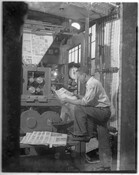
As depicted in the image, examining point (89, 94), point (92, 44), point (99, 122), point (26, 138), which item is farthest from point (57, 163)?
point (92, 44)

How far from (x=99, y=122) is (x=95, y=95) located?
227mm

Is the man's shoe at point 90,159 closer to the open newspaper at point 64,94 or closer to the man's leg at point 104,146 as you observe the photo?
the man's leg at point 104,146

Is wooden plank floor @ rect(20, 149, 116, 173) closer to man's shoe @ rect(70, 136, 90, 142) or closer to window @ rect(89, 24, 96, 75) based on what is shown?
man's shoe @ rect(70, 136, 90, 142)

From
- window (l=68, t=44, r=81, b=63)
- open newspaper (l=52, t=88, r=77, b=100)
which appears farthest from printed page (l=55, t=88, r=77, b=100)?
window (l=68, t=44, r=81, b=63)

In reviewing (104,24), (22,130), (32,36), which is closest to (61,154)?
(22,130)

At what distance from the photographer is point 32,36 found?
74.7 inches

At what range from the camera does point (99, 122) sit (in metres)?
1.97

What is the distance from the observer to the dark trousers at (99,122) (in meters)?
1.96

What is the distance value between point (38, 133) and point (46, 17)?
3.09 feet

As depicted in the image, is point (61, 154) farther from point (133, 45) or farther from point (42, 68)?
point (133, 45)

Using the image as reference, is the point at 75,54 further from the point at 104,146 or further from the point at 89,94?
the point at 104,146

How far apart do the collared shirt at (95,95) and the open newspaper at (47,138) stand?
1.13ft

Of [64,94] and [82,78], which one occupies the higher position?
[82,78]

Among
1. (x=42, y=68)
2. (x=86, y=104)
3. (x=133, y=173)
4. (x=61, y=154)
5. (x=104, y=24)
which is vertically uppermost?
(x=104, y=24)
